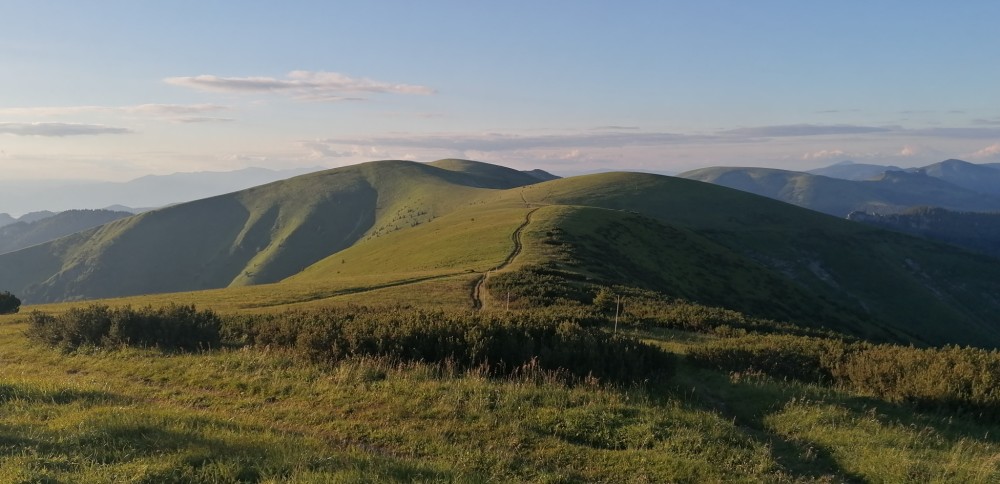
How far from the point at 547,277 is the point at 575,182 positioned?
12303 cm

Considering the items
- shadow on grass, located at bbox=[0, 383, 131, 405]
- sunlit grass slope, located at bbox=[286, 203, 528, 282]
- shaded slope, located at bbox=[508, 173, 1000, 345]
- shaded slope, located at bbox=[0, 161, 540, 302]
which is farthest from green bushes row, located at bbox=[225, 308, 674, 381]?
shaded slope, located at bbox=[0, 161, 540, 302]

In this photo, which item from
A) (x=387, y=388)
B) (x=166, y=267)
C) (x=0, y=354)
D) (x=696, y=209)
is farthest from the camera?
(x=166, y=267)

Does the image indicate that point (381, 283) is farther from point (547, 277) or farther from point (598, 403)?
point (598, 403)

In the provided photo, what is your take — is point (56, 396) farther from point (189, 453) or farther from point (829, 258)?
point (829, 258)

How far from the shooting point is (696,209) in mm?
142875

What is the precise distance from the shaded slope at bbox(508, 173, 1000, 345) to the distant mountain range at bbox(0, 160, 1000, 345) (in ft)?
1.43

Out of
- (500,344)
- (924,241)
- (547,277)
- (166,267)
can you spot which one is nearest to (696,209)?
(924,241)

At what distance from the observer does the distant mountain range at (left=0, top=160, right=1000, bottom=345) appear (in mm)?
53844

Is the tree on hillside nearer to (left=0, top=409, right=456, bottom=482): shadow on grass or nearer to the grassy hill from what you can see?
the grassy hill

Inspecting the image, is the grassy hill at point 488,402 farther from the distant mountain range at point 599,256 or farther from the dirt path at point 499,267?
the distant mountain range at point 599,256

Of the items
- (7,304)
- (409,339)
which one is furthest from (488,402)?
(7,304)

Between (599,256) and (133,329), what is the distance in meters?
40.6

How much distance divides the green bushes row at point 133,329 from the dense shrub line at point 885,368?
15.2 m

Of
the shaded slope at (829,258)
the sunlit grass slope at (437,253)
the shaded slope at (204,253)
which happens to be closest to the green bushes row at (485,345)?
the sunlit grass slope at (437,253)
